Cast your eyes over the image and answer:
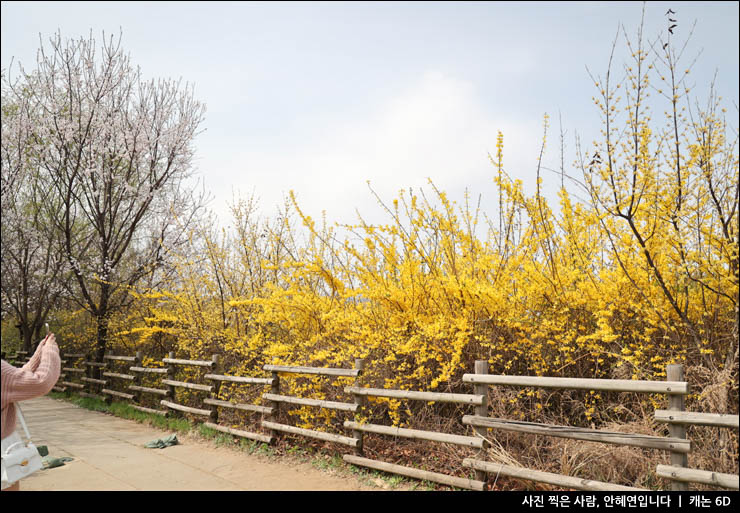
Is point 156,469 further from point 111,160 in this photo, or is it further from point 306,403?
point 111,160

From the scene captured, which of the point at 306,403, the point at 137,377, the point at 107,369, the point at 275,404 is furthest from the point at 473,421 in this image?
the point at 107,369

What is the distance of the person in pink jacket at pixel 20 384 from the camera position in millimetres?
3223

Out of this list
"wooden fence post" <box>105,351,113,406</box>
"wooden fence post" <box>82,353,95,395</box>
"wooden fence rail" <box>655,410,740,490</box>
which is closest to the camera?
"wooden fence rail" <box>655,410,740,490</box>

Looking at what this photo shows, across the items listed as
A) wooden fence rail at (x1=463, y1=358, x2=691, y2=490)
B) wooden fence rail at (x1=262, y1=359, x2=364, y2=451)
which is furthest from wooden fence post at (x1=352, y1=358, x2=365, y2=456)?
wooden fence rail at (x1=463, y1=358, x2=691, y2=490)

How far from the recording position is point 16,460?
320 centimetres

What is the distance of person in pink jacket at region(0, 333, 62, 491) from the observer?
3.22 m

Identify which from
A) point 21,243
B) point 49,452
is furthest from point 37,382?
point 21,243

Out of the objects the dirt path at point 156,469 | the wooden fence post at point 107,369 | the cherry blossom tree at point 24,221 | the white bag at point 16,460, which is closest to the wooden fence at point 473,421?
the dirt path at point 156,469

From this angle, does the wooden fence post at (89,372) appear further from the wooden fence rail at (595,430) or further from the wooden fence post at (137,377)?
the wooden fence rail at (595,430)

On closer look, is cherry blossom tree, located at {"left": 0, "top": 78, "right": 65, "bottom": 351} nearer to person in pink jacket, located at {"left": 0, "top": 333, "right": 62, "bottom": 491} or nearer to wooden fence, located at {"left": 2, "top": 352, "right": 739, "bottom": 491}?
wooden fence, located at {"left": 2, "top": 352, "right": 739, "bottom": 491}

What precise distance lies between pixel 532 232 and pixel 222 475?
4022mm

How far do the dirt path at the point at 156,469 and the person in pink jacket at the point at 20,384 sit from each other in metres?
2.02

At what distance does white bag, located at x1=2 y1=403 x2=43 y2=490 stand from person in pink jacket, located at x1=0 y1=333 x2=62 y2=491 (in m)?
0.04

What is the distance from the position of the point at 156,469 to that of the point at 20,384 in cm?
285
